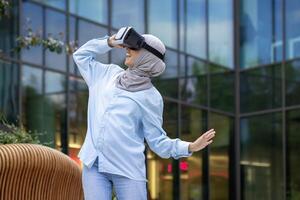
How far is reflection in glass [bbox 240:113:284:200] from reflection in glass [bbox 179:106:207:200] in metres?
1.39

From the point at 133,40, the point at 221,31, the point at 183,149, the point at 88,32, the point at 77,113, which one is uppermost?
the point at 221,31

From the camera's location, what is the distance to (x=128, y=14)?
16.2 meters

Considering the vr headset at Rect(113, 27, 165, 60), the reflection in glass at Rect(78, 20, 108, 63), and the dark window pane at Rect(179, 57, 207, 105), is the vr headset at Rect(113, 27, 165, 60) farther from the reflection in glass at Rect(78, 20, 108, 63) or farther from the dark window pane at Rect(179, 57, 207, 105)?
the dark window pane at Rect(179, 57, 207, 105)

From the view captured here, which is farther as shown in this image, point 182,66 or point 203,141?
point 182,66

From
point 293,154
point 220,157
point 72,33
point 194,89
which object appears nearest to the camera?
point 72,33

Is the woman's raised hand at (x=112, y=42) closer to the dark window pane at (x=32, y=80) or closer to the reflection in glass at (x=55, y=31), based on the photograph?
the dark window pane at (x=32, y=80)

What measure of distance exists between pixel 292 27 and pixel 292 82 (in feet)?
4.44

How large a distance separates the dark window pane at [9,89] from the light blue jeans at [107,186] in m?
9.38

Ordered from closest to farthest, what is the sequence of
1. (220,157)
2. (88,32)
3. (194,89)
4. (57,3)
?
(57,3) → (88,32) → (194,89) → (220,157)

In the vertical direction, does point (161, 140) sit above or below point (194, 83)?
below

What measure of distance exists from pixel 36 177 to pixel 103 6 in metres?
11.6

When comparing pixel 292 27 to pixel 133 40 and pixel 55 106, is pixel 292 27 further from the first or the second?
pixel 133 40

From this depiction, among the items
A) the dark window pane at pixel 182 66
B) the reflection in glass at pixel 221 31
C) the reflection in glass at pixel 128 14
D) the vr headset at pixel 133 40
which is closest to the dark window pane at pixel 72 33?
the reflection in glass at pixel 128 14

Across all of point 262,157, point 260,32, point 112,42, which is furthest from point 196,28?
point 112,42
